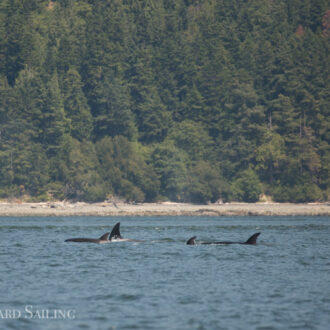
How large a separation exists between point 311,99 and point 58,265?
110 meters

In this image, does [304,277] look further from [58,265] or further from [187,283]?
[58,265]

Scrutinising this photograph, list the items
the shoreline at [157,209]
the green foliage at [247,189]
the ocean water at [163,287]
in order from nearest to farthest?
the ocean water at [163,287] < the shoreline at [157,209] < the green foliage at [247,189]

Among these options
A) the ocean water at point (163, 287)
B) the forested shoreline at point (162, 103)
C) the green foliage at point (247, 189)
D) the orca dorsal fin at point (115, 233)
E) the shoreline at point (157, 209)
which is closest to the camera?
the ocean water at point (163, 287)

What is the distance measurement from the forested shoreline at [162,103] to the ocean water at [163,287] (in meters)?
83.0

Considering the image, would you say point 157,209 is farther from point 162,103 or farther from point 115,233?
point 115,233

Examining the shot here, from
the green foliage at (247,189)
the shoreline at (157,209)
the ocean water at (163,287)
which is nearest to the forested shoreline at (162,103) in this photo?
the green foliage at (247,189)

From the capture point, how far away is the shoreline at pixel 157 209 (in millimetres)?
117000

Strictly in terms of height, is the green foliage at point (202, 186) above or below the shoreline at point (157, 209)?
above

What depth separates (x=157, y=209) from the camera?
12269 cm

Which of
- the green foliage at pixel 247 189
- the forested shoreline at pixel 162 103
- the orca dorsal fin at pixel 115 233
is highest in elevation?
the forested shoreline at pixel 162 103

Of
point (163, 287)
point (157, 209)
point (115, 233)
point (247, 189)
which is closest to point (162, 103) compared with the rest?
point (247, 189)

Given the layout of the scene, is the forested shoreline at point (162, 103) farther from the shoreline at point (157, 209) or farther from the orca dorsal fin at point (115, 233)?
the orca dorsal fin at point (115, 233)

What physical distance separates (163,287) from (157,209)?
302 feet

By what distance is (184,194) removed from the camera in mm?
132000
